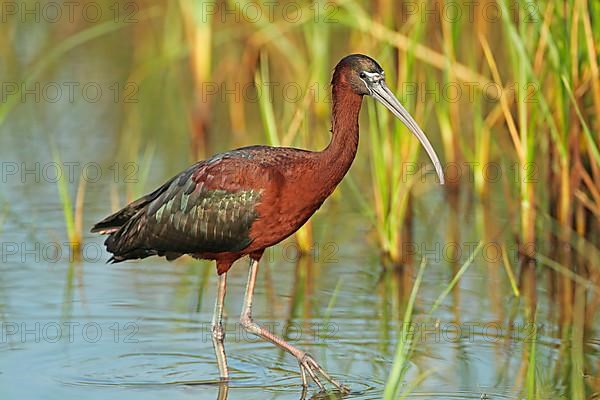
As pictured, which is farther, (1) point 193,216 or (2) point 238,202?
(1) point 193,216

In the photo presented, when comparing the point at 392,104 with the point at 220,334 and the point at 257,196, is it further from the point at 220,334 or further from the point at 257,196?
the point at 220,334

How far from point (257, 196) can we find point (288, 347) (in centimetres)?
84

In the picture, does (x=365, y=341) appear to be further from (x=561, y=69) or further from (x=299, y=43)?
(x=299, y=43)

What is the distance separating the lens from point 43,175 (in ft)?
39.0

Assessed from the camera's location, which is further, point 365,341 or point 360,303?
point 360,303

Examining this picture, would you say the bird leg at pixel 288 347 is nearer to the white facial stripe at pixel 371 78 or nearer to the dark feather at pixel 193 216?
the dark feather at pixel 193 216

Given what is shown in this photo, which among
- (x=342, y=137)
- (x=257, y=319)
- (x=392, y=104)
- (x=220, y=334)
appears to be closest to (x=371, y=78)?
(x=392, y=104)

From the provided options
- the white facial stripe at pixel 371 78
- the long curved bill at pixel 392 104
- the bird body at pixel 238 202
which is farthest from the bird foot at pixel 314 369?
the white facial stripe at pixel 371 78

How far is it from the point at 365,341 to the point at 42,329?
1.94m

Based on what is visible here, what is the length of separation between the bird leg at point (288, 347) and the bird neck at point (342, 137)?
2.72ft

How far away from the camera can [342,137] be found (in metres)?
7.30

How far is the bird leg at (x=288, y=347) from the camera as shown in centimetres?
722

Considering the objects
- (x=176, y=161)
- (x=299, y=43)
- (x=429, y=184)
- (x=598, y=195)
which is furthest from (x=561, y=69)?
(x=299, y=43)

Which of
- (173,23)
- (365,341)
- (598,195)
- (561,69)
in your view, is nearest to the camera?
(365,341)
